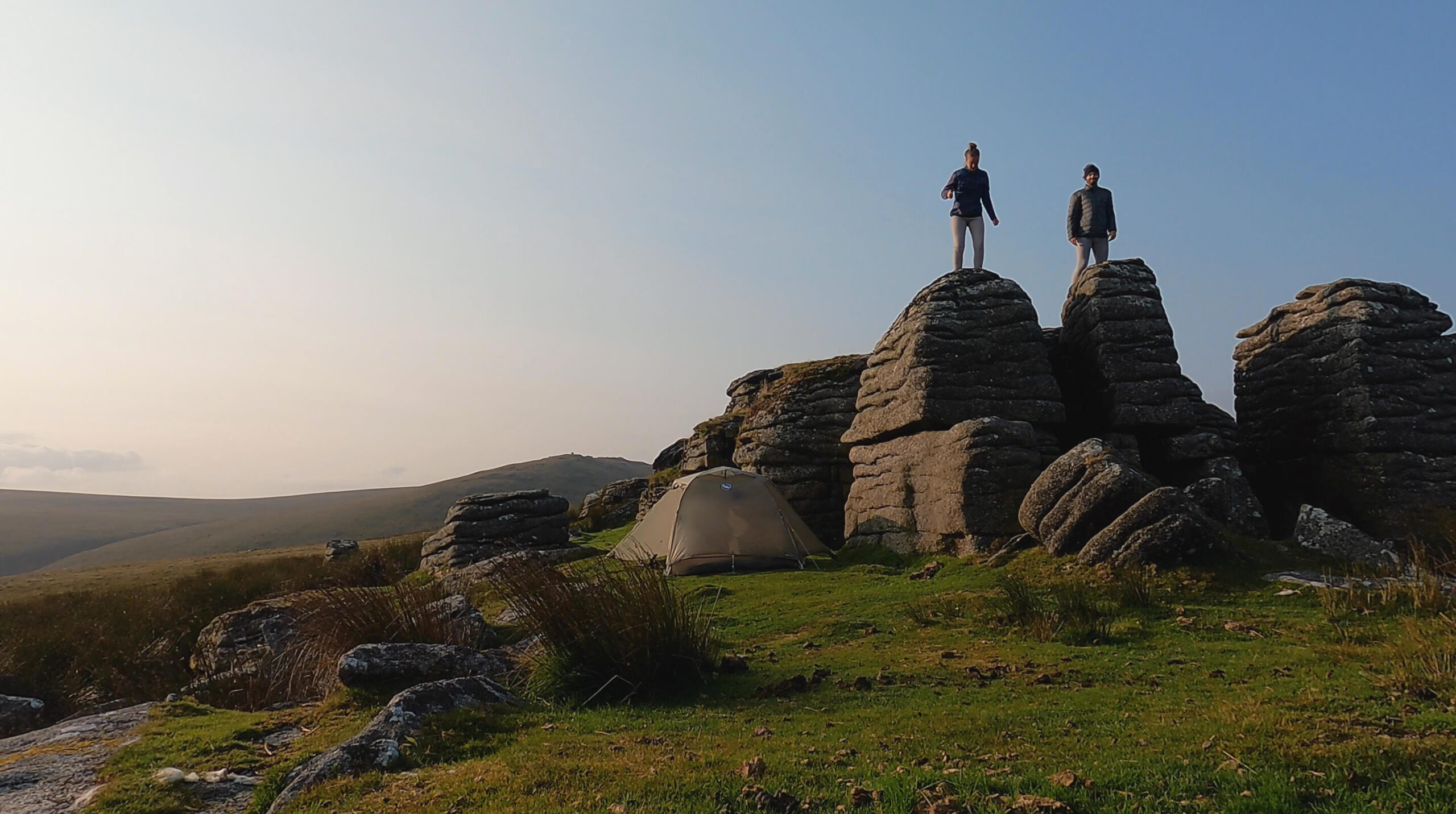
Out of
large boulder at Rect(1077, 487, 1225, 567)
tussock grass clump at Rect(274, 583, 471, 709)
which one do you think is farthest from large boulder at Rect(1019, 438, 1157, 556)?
tussock grass clump at Rect(274, 583, 471, 709)

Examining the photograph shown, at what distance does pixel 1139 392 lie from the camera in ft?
75.2

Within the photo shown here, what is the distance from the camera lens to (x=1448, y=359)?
2180 cm

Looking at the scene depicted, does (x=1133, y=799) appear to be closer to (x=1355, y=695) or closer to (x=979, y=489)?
(x=1355, y=695)

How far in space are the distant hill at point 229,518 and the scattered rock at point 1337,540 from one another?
64.5 metres

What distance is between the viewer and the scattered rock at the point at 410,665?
33.3 ft

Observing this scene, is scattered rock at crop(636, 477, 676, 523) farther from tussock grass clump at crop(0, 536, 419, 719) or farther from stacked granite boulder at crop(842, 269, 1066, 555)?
stacked granite boulder at crop(842, 269, 1066, 555)

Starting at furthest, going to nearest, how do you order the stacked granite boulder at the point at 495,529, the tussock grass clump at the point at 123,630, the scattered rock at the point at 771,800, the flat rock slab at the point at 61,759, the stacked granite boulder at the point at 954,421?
the stacked granite boulder at the point at 495,529
the stacked granite boulder at the point at 954,421
the tussock grass clump at the point at 123,630
the flat rock slab at the point at 61,759
the scattered rock at the point at 771,800

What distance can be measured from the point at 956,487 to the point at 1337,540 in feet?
24.5

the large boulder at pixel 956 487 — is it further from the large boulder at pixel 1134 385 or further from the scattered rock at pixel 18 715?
the scattered rock at pixel 18 715

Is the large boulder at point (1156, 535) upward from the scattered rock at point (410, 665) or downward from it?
upward

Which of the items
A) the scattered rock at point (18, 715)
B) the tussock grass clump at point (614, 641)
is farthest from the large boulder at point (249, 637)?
the tussock grass clump at point (614, 641)

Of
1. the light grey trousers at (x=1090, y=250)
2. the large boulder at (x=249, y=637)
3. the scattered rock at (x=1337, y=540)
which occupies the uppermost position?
the light grey trousers at (x=1090, y=250)

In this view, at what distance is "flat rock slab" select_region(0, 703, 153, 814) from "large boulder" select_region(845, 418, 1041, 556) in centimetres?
1607

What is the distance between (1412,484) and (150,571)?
1988 inches
